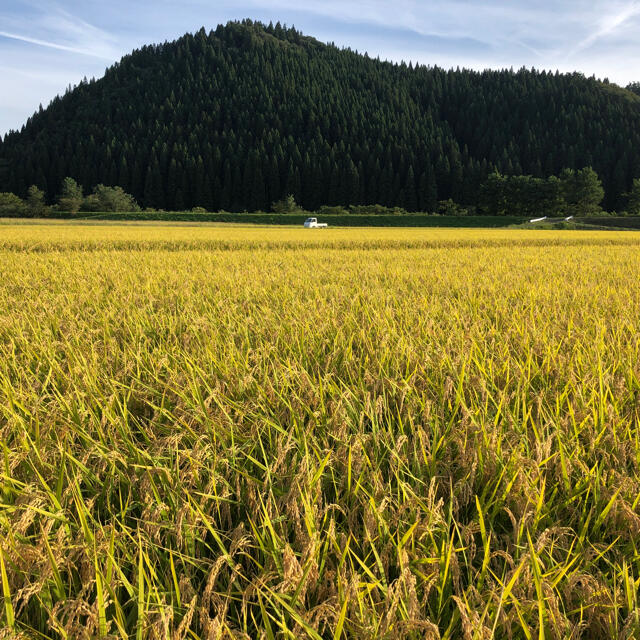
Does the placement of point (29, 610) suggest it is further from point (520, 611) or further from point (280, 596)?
point (520, 611)

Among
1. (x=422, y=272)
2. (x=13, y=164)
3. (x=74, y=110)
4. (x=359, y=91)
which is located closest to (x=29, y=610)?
(x=422, y=272)

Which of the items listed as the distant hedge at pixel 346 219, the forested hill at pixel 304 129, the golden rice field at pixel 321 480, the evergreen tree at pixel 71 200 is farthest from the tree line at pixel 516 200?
the golden rice field at pixel 321 480

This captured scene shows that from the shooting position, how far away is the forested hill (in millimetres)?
93750

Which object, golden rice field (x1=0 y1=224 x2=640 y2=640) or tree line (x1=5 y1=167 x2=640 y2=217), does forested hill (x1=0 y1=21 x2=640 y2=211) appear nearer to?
tree line (x1=5 y1=167 x2=640 y2=217)

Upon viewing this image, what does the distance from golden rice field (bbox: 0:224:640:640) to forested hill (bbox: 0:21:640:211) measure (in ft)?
307

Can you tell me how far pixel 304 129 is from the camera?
12156cm

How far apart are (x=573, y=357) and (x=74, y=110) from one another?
18021 cm

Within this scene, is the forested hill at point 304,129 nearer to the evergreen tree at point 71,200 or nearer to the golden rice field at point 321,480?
the evergreen tree at point 71,200

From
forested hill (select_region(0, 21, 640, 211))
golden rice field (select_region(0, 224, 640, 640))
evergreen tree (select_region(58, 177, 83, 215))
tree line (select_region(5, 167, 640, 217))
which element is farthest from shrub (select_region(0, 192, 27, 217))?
golden rice field (select_region(0, 224, 640, 640))

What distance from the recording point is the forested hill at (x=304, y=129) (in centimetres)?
9375

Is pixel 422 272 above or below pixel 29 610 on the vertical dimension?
above

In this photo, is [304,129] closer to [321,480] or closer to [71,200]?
[71,200]

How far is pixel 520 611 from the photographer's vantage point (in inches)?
29.3

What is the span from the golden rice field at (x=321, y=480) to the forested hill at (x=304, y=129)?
9343 cm
